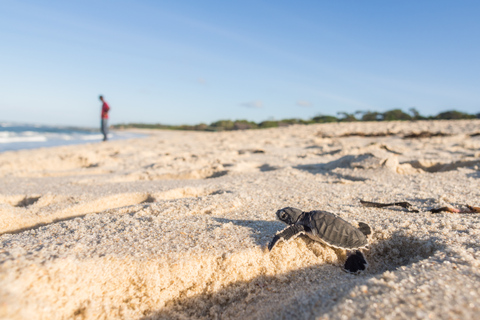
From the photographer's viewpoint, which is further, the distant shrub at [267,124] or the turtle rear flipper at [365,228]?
the distant shrub at [267,124]

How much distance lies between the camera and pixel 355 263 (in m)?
1.49

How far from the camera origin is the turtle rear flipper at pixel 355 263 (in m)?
1.46

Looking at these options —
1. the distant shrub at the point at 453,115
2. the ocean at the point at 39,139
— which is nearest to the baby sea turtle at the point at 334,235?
the ocean at the point at 39,139

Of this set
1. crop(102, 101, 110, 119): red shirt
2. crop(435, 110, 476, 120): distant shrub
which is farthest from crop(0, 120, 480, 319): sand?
crop(435, 110, 476, 120): distant shrub

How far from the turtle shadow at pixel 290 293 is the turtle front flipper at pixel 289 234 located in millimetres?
165

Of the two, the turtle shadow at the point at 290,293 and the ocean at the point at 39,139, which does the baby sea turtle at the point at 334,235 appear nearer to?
the turtle shadow at the point at 290,293

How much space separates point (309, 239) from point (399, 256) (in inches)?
20.1

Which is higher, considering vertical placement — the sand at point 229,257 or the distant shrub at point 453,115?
the distant shrub at point 453,115

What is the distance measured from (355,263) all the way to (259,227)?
586 mm

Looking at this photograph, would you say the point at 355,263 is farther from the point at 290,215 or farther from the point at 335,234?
the point at 290,215

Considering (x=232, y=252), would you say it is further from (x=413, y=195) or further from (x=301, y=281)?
(x=413, y=195)

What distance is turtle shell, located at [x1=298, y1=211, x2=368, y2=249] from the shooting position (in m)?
1.50

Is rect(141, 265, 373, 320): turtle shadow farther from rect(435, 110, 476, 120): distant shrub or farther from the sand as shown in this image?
rect(435, 110, 476, 120): distant shrub

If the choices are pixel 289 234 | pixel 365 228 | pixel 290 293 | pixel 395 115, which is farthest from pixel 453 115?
pixel 290 293
